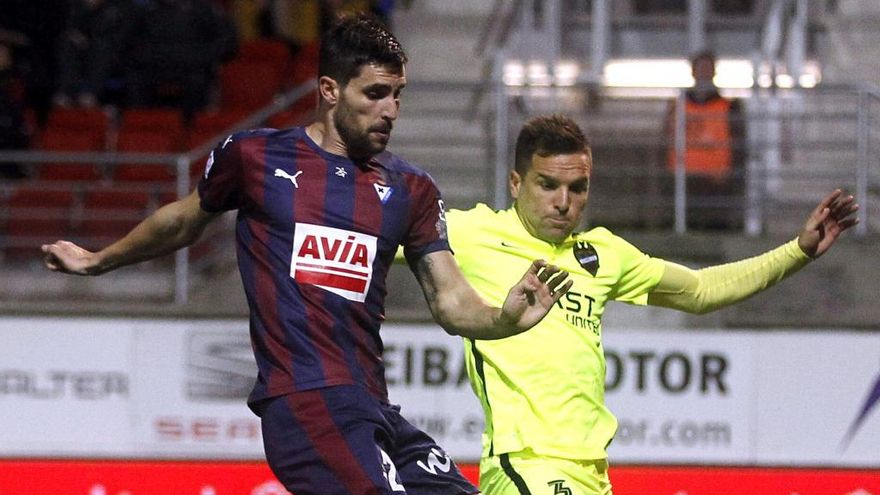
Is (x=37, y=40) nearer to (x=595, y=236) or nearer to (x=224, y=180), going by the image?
(x=595, y=236)

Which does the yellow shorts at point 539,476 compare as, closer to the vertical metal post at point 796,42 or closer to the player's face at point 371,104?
the player's face at point 371,104

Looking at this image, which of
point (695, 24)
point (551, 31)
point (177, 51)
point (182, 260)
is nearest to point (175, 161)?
point (182, 260)

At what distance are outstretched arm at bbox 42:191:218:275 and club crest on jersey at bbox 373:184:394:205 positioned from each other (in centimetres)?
50

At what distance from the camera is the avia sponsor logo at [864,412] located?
350 inches

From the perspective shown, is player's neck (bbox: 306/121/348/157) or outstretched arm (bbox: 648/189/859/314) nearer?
player's neck (bbox: 306/121/348/157)

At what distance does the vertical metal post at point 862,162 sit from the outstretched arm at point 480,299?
6.18 meters

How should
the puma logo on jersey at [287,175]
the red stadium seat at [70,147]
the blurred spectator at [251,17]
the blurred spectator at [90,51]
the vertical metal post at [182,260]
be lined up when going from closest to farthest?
the puma logo on jersey at [287,175], the vertical metal post at [182,260], the red stadium seat at [70,147], the blurred spectator at [90,51], the blurred spectator at [251,17]

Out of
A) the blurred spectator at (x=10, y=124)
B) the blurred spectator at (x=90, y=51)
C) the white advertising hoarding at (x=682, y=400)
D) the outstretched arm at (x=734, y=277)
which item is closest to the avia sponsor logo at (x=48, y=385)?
the blurred spectator at (x=10, y=124)

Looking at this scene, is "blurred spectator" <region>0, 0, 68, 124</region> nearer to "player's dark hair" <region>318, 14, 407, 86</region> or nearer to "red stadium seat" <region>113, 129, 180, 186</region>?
"red stadium seat" <region>113, 129, 180, 186</region>

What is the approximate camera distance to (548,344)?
5145 mm

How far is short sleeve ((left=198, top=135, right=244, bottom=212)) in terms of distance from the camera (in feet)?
14.7

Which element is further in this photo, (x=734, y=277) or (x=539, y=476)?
(x=734, y=277)

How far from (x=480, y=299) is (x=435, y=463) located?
0.48m

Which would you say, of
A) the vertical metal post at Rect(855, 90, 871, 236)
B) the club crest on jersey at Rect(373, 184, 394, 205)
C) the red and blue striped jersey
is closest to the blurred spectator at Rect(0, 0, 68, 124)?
the vertical metal post at Rect(855, 90, 871, 236)
